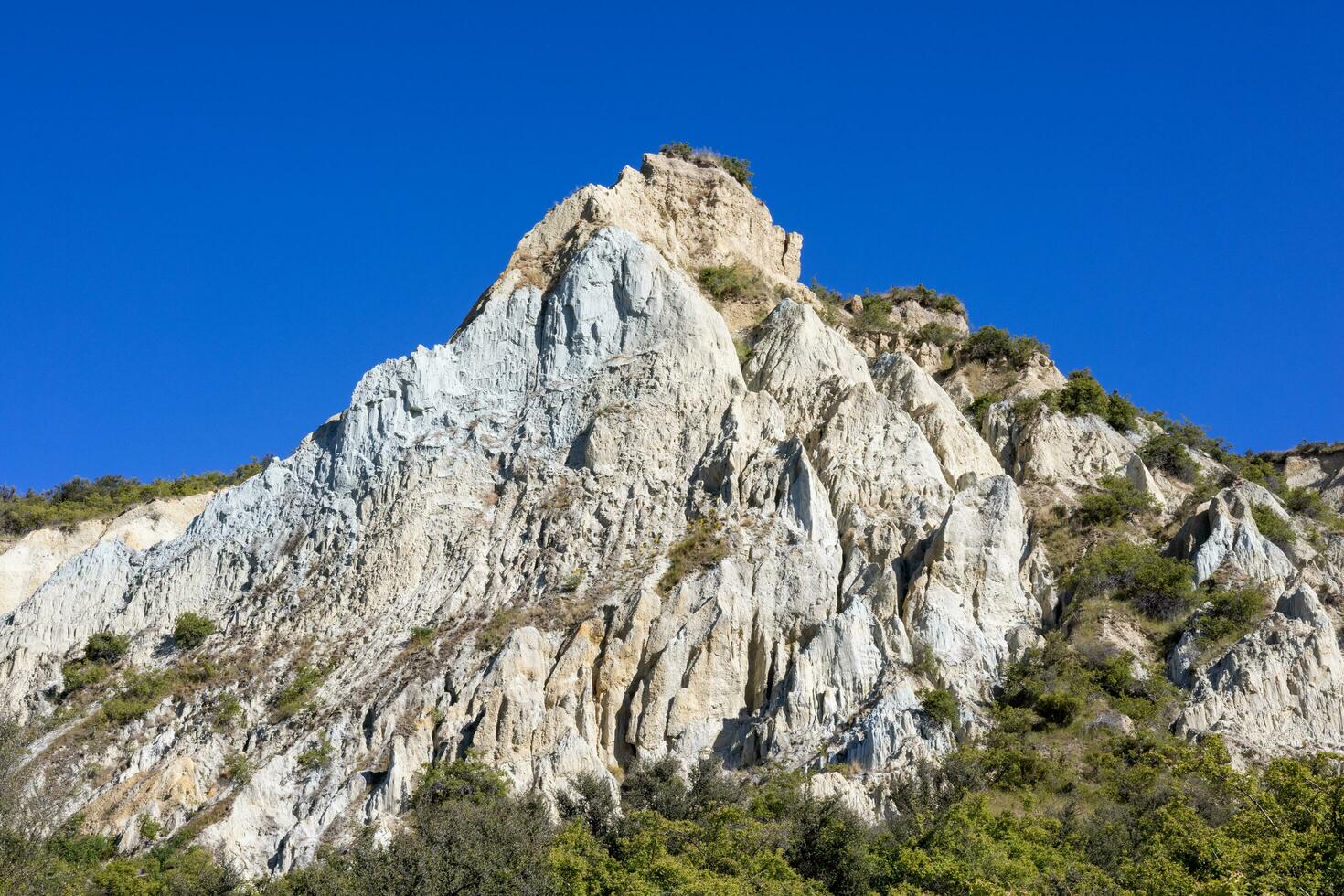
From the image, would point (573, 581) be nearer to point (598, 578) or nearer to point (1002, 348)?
point (598, 578)

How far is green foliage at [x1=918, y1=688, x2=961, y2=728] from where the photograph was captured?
112 ft

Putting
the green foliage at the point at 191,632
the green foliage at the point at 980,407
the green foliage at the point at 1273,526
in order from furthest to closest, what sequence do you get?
the green foliage at the point at 980,407 < the green foliage at the point at 191,632 < the green foliage at the point at 1273,526

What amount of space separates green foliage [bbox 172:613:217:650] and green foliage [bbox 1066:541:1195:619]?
23.5 metres

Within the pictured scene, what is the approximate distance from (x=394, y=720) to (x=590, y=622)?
17.2 feet

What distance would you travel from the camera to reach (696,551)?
1547 inches

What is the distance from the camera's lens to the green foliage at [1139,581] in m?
38.0

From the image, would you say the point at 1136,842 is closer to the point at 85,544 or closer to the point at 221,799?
the point at 221,799

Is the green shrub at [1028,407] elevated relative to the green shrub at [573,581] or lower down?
elevated

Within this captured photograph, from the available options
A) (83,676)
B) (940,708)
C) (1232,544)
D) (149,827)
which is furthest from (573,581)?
(1232,544)

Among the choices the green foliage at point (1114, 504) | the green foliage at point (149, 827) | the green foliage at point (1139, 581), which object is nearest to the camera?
the green foliage at point (149, 827)

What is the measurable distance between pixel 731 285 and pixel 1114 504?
57.7 feet

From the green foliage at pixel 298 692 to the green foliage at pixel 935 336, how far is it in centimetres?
2613

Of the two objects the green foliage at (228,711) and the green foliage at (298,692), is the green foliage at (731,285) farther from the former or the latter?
the green foliage at (228,711)

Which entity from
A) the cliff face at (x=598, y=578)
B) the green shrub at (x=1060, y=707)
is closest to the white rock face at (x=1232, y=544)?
the cliff face at (x=598, y=578)
